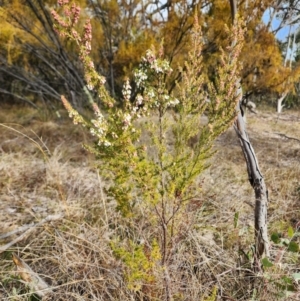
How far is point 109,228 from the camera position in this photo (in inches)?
74.4

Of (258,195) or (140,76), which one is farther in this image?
(258,195)

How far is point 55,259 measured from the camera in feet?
5.22

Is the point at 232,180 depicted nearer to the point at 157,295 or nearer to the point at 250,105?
the point at 157,295

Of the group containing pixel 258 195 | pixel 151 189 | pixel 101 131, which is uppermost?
pixel 101 131

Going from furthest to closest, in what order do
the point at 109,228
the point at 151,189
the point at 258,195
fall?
the point at 109,228, the point at 258,195, the point at 151,189

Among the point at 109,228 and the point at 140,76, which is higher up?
the point at 140,76

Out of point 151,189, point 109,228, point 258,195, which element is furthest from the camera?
point 109,228

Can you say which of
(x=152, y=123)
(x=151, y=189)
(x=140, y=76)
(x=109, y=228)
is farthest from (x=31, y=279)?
(x=140, y=76)

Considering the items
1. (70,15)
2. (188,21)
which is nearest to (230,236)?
(70,15)

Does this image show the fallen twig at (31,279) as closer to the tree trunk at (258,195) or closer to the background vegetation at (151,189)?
the background vegetation at (151,189)

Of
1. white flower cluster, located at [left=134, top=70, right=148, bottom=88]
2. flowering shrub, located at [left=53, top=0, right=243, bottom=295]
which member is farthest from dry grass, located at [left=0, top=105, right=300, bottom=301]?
white flower cluster, located at [left=134, top=70, right=148, bottom=88]

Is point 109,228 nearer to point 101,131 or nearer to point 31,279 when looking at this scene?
point 31,279

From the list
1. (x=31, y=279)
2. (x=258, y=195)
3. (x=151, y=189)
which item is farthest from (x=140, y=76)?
(x=31, y=279)

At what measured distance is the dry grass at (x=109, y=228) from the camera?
140 centimetres
